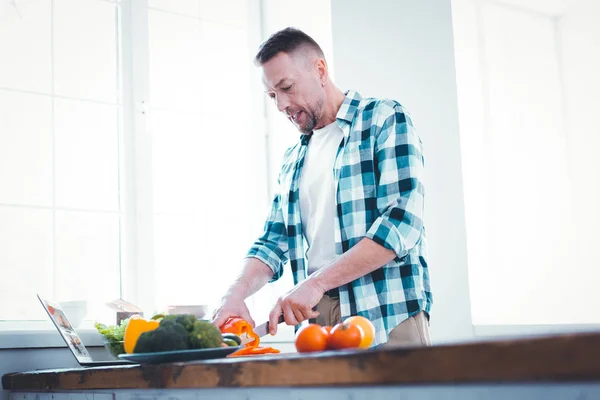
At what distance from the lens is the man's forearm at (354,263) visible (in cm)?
204

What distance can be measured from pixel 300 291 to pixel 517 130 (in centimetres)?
221

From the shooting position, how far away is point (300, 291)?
2.02m

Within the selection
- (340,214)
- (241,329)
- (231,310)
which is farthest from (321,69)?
(241,329)

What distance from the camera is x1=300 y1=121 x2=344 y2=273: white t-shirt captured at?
238 cm

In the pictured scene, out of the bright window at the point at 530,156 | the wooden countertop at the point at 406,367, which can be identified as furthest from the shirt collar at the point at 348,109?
the bright window at the point at 530,156

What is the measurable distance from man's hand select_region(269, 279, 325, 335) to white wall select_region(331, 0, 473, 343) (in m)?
1.27

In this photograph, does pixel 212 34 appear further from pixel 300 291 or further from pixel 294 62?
pixel 300 291

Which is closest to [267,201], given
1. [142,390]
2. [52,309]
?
[52,309]

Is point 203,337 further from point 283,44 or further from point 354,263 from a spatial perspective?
point 283,44

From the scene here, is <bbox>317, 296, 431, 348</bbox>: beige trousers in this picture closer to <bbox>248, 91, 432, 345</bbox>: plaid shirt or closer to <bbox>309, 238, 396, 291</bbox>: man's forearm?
<bbox>248, 91, 432, 345</bbox>: plaid shirt

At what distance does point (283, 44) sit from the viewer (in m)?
2.49

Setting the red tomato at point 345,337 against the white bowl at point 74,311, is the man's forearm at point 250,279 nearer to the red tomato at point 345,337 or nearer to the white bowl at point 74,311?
the white bowl at point 74,311

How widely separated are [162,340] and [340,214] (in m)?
0.89

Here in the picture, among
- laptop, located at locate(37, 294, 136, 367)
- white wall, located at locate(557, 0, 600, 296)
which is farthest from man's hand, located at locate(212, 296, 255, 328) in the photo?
white wall, located at locate(557, 0, 600, 296)
